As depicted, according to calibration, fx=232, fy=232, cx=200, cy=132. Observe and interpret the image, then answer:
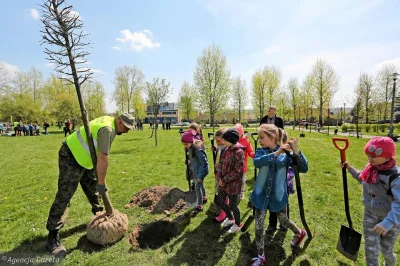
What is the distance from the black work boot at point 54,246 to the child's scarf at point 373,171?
434 centimetres

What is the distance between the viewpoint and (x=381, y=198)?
8.54 ft

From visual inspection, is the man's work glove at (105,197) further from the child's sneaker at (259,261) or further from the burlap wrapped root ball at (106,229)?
the child's sneaker at (259,261)

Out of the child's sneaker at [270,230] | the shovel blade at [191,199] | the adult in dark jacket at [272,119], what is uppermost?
the adult in dark jacket at [272,119]

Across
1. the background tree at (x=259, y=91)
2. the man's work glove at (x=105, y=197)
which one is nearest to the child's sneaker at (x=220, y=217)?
the man's work glove at (x=105, y=197)

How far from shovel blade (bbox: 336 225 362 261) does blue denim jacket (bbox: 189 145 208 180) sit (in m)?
2.47

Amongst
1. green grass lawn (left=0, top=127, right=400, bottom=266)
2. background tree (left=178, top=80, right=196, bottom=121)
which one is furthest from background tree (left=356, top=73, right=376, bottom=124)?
background tree (left=178, top=80, right=196, bottom=121)

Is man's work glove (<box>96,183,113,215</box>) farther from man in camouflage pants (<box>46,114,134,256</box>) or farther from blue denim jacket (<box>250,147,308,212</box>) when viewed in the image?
blue denim jacket (<box>250,147,308,212</box>)

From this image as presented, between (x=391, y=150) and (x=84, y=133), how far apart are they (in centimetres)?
410

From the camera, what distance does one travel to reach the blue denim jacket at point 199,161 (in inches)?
185

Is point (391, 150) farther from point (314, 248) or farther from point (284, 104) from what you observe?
point (284, 104)

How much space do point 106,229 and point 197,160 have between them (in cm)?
216

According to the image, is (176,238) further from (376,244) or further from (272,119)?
(272,119)

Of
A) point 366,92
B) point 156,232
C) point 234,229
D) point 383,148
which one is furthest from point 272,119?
point 366,92

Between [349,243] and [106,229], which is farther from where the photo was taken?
[106,229]
